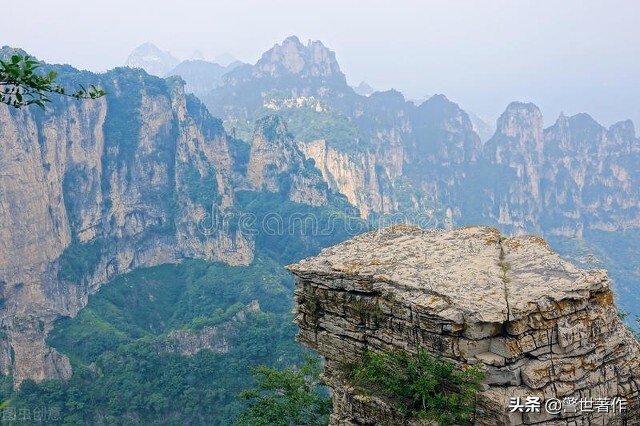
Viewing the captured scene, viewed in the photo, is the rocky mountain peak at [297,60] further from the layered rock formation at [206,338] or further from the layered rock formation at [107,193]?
the layered rock formation at [206,338]

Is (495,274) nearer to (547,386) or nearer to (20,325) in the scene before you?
(547,386)

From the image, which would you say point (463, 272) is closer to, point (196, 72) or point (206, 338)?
point (206, 338)

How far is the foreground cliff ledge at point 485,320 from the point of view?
6328 millimetres

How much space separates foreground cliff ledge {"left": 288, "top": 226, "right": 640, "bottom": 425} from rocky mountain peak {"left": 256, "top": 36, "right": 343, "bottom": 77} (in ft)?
363

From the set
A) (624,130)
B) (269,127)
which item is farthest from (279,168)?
(624,130)

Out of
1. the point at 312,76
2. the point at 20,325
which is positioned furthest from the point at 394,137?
the point at 20,325

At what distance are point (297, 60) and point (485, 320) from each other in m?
114

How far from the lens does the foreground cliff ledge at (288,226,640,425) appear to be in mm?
6328

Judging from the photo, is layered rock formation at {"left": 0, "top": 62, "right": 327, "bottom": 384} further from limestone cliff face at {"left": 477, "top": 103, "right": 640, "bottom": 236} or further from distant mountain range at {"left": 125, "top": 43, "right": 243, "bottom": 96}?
distant mountain range at {"left": 125, "top": 43, "right": 243, "bottom": 96}

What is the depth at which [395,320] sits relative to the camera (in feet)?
23.3

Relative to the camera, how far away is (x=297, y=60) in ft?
379

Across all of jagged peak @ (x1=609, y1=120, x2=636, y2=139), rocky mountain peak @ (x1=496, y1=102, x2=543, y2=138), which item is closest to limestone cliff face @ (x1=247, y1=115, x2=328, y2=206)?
rocky mountain peak @ (x1=496, y1=102, x2=543, y2=138)

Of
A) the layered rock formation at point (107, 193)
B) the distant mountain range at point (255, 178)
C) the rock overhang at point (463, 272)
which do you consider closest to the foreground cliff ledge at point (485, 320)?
the rock overhang at point (463, 272)

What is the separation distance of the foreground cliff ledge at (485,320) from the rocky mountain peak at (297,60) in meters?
111
